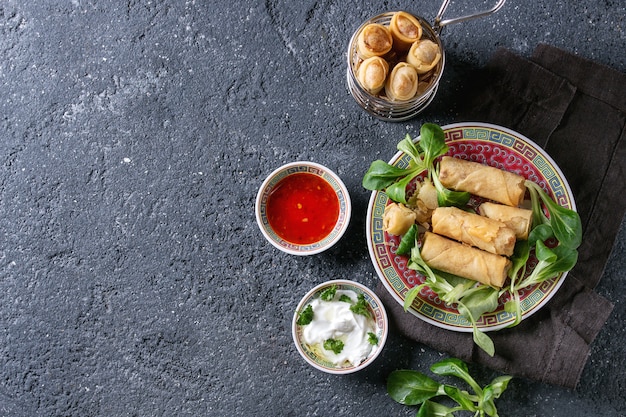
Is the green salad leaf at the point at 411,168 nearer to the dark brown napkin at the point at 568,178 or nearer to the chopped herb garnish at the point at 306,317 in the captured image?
the dark brown napkin at the point at 568,178

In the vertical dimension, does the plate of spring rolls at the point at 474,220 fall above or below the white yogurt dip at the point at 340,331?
above

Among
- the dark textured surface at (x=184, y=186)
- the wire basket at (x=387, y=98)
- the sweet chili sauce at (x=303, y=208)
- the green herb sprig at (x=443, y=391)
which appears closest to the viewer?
the wire basket at (x=387, y=98)

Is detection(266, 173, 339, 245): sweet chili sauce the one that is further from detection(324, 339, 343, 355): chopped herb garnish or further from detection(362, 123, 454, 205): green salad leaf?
detection(324, 339, 343, 355): chopped herb garnish

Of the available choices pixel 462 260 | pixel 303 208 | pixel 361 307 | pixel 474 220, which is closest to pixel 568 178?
pixel 474 220

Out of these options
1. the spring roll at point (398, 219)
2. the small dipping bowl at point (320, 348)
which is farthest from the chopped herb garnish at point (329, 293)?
the spring roll at point (398, 219)

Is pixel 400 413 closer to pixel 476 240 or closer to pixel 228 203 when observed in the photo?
pixel 476 240

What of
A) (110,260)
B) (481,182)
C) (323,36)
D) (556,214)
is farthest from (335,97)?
(110,260)

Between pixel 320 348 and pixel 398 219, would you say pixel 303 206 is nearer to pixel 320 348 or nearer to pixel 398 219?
pixel 398 219
